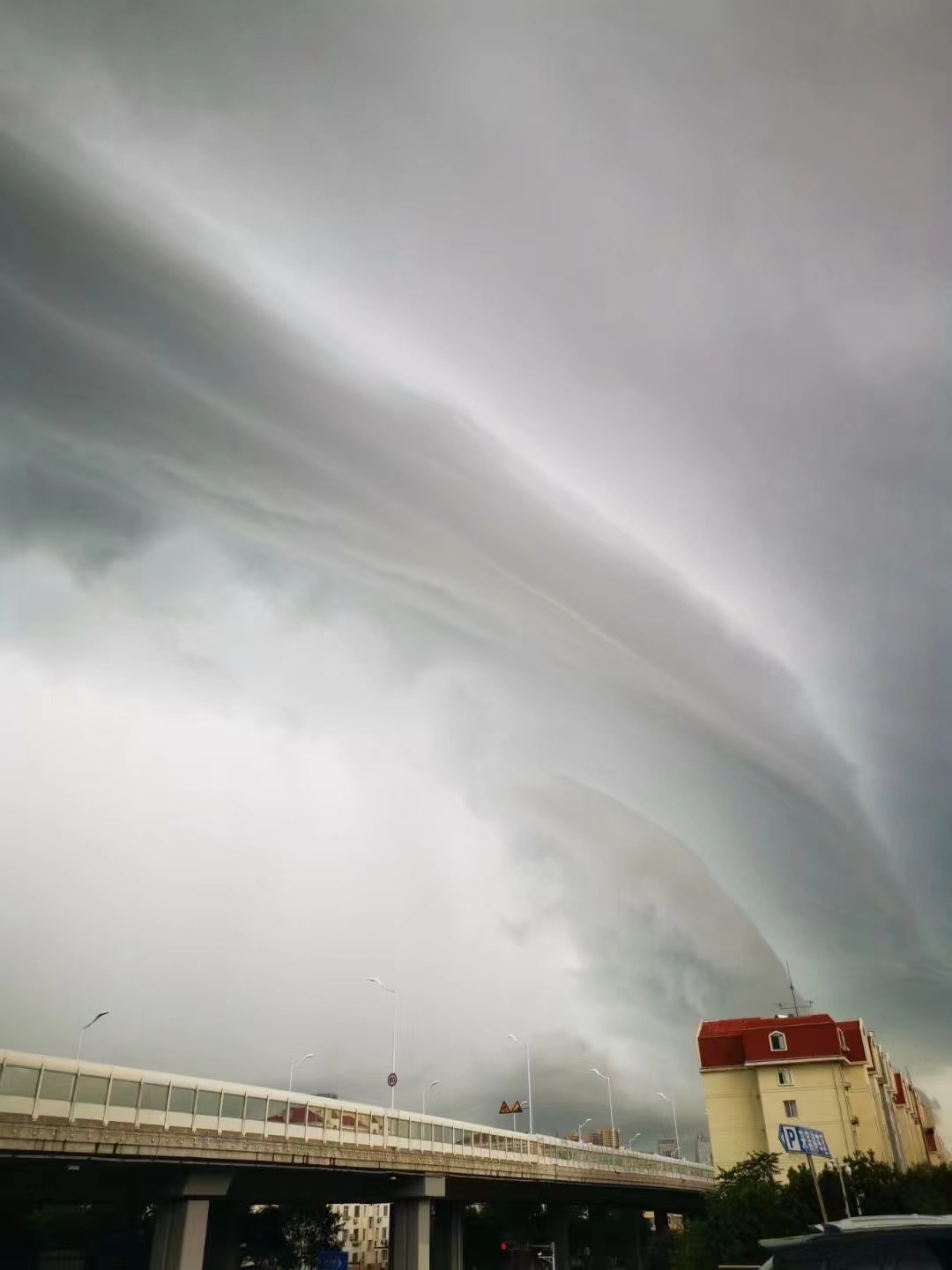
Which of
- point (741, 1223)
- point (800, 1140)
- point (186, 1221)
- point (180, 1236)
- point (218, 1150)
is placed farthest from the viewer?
point (741, 1223)

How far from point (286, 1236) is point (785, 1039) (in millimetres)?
69219

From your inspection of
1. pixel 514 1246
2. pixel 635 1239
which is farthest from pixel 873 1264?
pixel 635 1239

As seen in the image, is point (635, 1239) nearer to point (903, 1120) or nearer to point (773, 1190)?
point (903, 1120)

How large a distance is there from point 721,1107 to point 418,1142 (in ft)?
179

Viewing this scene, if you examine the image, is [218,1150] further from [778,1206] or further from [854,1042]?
[854,1042]

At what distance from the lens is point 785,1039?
9925 centimetres

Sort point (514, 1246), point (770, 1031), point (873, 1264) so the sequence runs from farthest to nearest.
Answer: point (514, 1246)
point (770, 1031)
point (873, 1264)

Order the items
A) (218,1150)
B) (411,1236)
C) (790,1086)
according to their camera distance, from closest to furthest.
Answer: (218,1150) < (411,1236) < (790,1086)

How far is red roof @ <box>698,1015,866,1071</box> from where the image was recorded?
9756 cm

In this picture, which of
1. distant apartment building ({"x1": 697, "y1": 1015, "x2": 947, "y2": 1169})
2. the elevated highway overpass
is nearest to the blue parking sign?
the elevated highway overpass

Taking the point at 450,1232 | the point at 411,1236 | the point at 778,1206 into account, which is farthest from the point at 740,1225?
the point at 450,1232

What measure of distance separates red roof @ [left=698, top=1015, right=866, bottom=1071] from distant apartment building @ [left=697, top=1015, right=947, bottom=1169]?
97 millimetres

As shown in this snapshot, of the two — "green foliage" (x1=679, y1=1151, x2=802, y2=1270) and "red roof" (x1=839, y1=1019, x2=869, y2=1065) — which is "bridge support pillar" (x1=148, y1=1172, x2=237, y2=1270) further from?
"red roof" (x1=839, y1=1019, x2=869, y2=1065)

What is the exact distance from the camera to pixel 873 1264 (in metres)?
11.5
